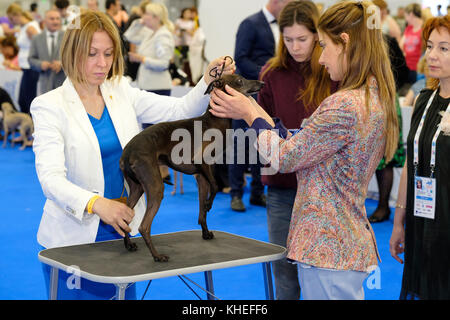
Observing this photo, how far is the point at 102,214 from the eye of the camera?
193 centimetres

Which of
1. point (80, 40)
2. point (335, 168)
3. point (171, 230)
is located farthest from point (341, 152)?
point (171, 230)

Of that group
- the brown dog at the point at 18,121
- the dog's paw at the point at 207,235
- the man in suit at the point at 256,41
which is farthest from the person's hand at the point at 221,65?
the brown dog at the point at 18,121

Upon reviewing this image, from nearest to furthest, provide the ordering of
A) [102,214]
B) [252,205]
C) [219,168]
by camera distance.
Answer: [102,214] < [252,205] < [219,168]

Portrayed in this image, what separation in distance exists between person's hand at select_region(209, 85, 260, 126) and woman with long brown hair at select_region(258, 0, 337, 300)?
578 mm

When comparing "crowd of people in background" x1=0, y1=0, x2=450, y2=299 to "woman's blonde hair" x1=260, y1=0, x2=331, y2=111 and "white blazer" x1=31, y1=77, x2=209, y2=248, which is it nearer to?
"woman's blonde hair" x1=260, y1=0, x2=331, y2=111

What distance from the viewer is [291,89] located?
8.38 feet

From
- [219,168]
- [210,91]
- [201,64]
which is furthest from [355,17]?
[201,64]

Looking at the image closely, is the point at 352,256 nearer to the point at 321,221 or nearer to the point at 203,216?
the point at 321,221

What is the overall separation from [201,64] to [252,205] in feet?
15.6

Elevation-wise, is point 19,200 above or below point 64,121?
below

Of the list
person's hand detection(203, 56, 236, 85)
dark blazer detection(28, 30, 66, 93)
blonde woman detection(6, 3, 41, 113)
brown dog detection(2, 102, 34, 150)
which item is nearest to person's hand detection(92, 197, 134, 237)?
person's hand detection(203, 56, 236, 85)

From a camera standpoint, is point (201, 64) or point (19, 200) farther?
point (201, 64)

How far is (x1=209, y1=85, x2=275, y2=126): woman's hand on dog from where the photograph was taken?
1917 millimetres
